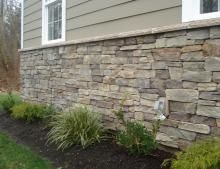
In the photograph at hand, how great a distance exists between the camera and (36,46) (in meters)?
8.78

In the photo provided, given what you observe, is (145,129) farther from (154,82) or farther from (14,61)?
(14,61)

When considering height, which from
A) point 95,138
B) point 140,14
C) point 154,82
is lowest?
point 95,138

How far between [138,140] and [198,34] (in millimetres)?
1408

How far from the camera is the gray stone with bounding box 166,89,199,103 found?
13.9ft

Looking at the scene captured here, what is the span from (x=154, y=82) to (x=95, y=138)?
1184 mm

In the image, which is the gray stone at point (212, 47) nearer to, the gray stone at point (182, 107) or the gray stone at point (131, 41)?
the gray stone at point (182, 107)

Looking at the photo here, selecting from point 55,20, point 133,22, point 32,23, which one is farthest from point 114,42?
point 32,23

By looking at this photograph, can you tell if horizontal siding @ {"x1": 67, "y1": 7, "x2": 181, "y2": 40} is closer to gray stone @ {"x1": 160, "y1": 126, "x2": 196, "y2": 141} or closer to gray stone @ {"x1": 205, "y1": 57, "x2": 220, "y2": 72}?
gray stone @ {"x1": 205, "y1": 57, "x2": 220, "y2": 72}

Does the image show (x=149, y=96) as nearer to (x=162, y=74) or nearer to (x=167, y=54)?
(x=162, y=74)

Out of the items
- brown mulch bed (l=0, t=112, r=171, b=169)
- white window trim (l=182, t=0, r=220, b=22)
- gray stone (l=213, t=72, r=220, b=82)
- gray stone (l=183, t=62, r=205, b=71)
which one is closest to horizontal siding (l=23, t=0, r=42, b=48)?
brown mulch bed (l=0, t=112, r=171, b=169)

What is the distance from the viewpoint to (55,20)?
27.2 ft

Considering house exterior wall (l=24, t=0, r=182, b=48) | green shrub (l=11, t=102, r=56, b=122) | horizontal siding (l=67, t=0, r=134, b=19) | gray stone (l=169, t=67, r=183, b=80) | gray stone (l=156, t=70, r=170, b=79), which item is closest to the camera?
gray stone (l=169, t=67, r=183, b=80)

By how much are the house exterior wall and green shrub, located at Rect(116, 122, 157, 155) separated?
136 centimetres

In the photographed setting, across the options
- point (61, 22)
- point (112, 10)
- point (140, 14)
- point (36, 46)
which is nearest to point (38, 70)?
point (36, 46)
